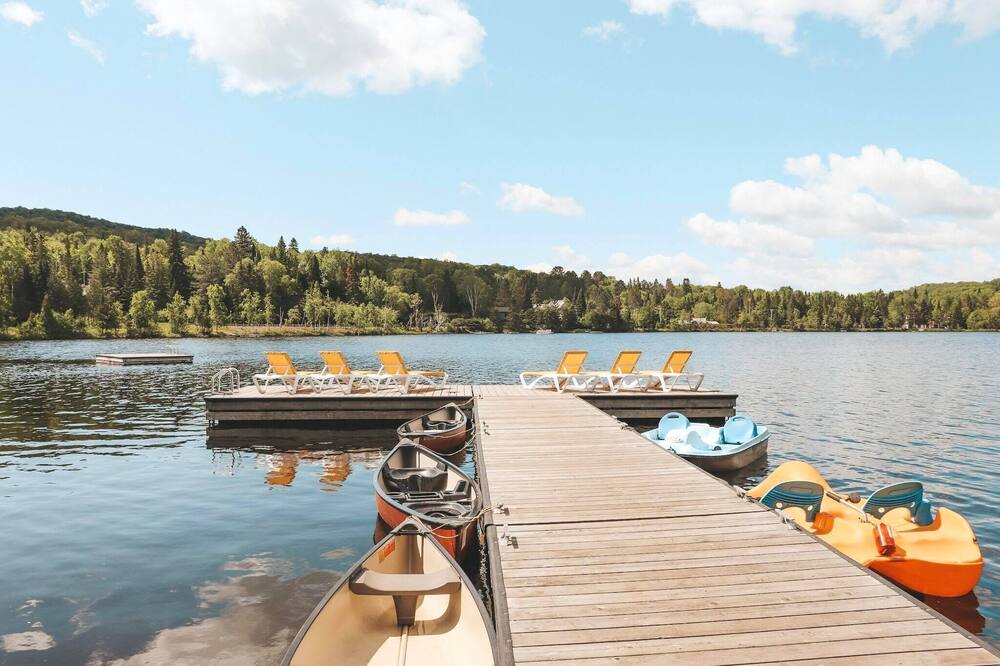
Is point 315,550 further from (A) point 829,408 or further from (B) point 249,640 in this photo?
(A) point 829,408

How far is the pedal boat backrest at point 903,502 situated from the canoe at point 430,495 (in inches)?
207

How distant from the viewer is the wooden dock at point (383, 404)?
60.9 ft

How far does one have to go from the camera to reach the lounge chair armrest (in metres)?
5.08

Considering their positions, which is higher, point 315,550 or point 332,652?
point 332,652

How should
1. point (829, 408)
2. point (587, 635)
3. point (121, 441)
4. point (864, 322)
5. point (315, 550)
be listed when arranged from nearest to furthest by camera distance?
1. point (587, 635)
2. point (315, 550)
3. point (121, 441)
4. point (829, 408)
5. point (864, 322)

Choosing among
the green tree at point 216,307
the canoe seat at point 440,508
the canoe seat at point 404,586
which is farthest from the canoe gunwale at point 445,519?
the green tree at point 216,307

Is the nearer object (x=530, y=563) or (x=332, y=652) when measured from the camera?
(x=332, y=652)

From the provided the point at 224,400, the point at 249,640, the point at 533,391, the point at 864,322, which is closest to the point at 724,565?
the point at 249,640

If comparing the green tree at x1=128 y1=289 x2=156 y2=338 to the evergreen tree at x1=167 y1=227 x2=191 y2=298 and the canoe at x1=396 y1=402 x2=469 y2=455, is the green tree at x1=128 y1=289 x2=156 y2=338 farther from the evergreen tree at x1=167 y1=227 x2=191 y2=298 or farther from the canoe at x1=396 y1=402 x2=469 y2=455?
the canoe at x1=396 y1=402 x2=469 y2=455

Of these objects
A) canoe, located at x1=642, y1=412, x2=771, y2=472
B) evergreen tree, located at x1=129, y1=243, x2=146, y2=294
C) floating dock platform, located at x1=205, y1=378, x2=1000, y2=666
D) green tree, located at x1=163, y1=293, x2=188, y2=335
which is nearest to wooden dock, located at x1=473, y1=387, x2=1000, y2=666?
floating dock platform, located at x1=205, y1=378, x2=1000, y2=666

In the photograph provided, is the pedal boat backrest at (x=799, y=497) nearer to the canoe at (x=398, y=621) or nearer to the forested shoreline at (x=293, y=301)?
the canoe at (x=398, y=621)

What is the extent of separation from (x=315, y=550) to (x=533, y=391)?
11.9 meters

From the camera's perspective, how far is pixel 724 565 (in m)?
5.64

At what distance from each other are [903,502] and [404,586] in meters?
6.58
